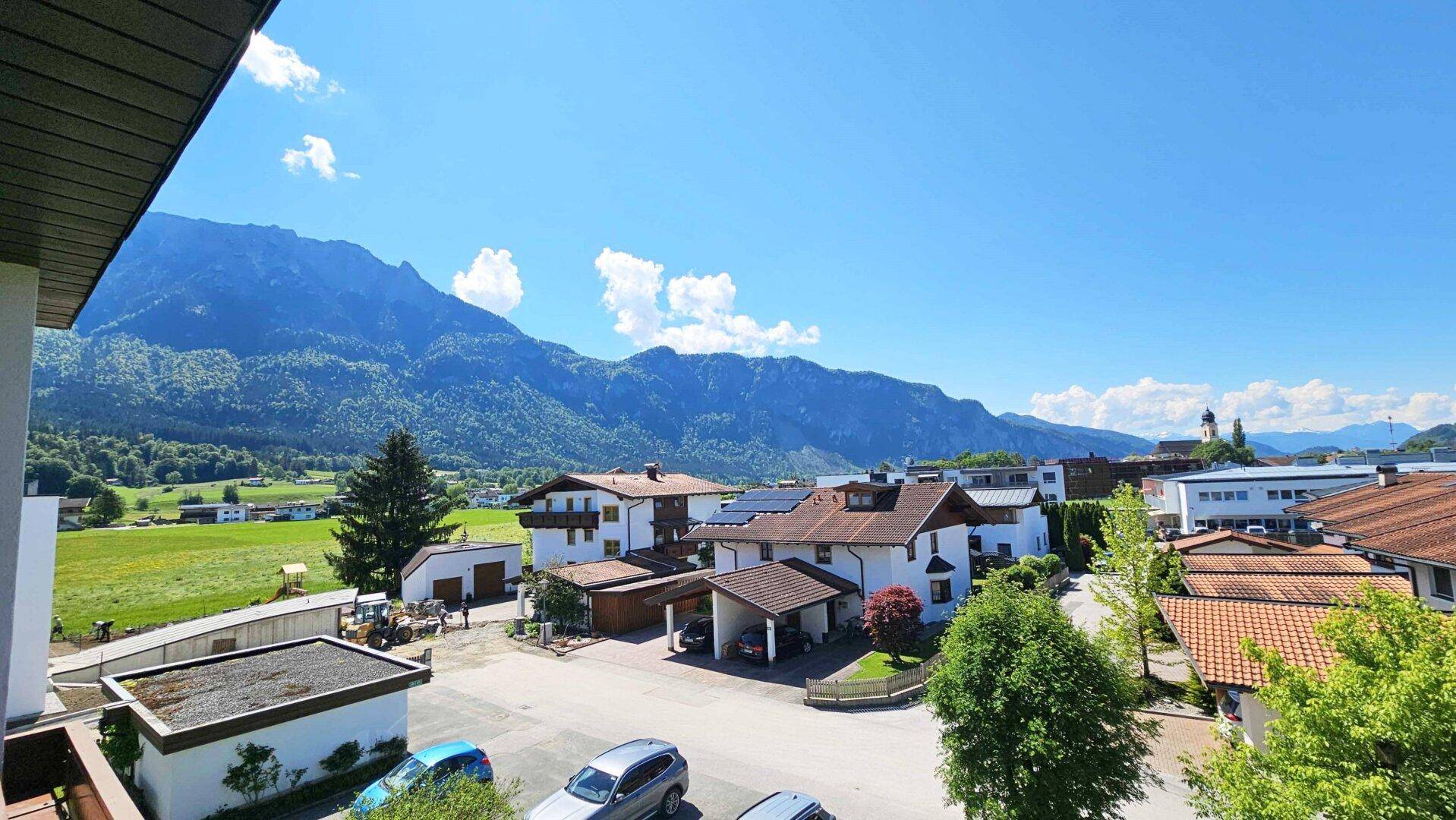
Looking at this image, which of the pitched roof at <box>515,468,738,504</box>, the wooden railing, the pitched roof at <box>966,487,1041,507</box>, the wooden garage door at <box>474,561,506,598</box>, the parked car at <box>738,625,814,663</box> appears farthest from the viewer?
the pitched roof at <box>515,468,738,504</box>

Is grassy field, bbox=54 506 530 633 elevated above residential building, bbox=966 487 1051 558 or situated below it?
below

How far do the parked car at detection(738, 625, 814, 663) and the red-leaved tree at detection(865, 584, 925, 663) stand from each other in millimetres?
3230

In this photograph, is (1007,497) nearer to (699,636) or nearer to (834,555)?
(834,555)

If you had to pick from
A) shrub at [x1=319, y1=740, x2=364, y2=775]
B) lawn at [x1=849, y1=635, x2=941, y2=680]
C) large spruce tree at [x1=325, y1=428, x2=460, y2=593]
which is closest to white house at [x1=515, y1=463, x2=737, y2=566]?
large spruce tree at [x1=325, y1=428, x2=460, y2=593]

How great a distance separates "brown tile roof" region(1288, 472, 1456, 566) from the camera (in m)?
17.2

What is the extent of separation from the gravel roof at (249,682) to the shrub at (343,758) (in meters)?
1.55

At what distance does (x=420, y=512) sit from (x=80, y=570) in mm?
34624

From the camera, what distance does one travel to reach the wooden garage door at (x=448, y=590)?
4075 cm

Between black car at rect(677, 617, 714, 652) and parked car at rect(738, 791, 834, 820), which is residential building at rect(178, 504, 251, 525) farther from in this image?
parked car at rect(738, 791, 834, 820)

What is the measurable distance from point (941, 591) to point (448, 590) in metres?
31.3

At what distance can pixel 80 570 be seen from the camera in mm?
53719

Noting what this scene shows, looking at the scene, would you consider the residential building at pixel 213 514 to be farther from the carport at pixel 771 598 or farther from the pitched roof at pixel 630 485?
the carport at pixel 771 598

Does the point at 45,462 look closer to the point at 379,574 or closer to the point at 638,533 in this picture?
the point at 379,574

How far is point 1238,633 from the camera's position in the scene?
15.7 m
